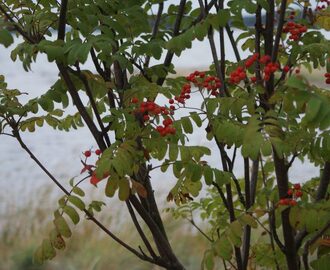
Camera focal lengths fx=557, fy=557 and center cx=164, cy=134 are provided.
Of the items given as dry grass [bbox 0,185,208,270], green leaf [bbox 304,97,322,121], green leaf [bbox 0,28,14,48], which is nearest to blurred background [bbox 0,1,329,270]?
dry grass [bbox 0,185,208,270]

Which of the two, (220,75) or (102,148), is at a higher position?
(220,75)

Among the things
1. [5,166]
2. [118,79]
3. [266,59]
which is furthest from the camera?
[5,166]

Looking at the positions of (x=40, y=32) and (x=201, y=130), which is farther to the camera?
(x=201, y=130)

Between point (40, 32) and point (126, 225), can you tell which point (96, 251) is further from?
point (40, 32)

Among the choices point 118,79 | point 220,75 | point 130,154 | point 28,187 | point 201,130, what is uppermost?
point 201,130

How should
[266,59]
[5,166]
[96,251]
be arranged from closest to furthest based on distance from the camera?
[266,59] < [96,251] < [5,166]

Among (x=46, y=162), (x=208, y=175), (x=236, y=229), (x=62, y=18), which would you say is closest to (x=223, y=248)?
(x=236, y=229)

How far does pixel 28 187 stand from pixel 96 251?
529 mm

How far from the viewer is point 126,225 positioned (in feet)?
9.60

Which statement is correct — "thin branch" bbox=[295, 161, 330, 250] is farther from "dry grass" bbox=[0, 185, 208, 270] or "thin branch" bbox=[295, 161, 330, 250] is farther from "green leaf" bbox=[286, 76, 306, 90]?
"dry grass" bbox=[0, 185, 208, 270]

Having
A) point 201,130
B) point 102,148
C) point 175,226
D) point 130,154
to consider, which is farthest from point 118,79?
point 201,130

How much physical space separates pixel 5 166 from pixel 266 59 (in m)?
2.31

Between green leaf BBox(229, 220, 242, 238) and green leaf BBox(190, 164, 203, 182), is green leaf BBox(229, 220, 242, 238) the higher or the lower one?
the lower one

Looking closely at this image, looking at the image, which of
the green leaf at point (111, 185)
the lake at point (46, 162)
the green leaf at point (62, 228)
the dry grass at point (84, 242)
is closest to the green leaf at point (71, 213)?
the green leaf at point (62, 228)
